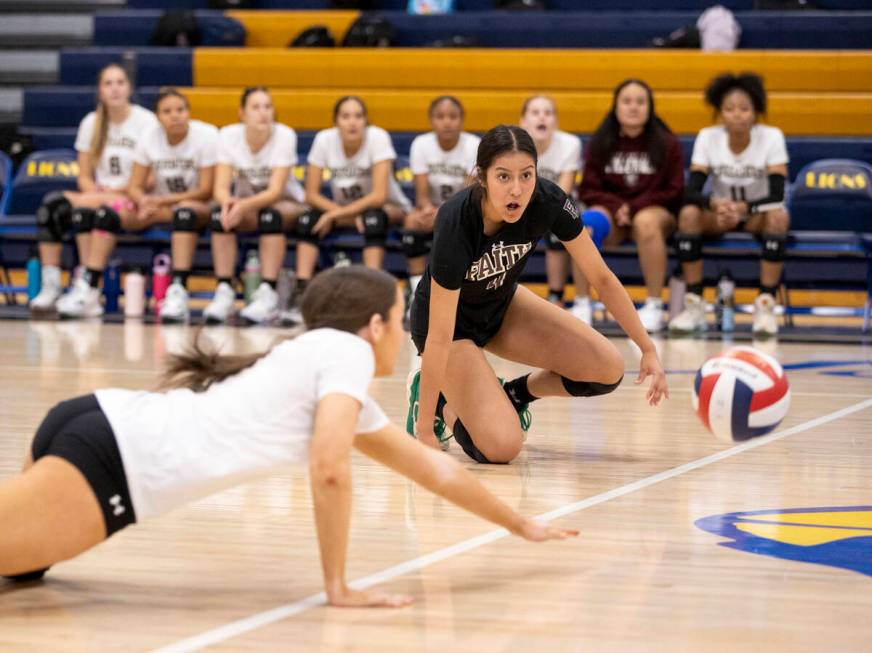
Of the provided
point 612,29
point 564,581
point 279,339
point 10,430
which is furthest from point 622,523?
point 612,29

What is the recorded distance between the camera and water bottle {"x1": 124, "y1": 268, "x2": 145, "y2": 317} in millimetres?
10023

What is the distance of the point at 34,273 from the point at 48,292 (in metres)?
0.39

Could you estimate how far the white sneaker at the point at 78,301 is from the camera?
389 inches

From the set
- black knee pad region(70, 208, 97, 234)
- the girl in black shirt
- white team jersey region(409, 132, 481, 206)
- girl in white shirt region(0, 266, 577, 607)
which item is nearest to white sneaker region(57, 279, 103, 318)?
black knee pad region(70, 208, 97, 234)

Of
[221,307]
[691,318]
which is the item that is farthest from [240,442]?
[221,307]

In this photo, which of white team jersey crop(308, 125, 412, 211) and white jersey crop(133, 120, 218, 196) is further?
white jersey crop(133, 120, 218, 196)

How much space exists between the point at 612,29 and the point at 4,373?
6575mm

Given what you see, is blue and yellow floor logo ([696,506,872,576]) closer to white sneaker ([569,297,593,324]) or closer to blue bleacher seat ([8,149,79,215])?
white sneaker ([569,297,593,324])

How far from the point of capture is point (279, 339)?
276cm

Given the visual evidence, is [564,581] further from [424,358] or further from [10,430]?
[10,430]

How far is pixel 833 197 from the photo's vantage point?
9.47 meters

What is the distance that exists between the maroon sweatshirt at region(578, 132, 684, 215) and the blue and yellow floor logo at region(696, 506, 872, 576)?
5716 mm

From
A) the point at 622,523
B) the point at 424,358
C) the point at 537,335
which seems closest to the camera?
the point at 622,523

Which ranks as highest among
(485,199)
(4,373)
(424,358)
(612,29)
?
(612,29)
